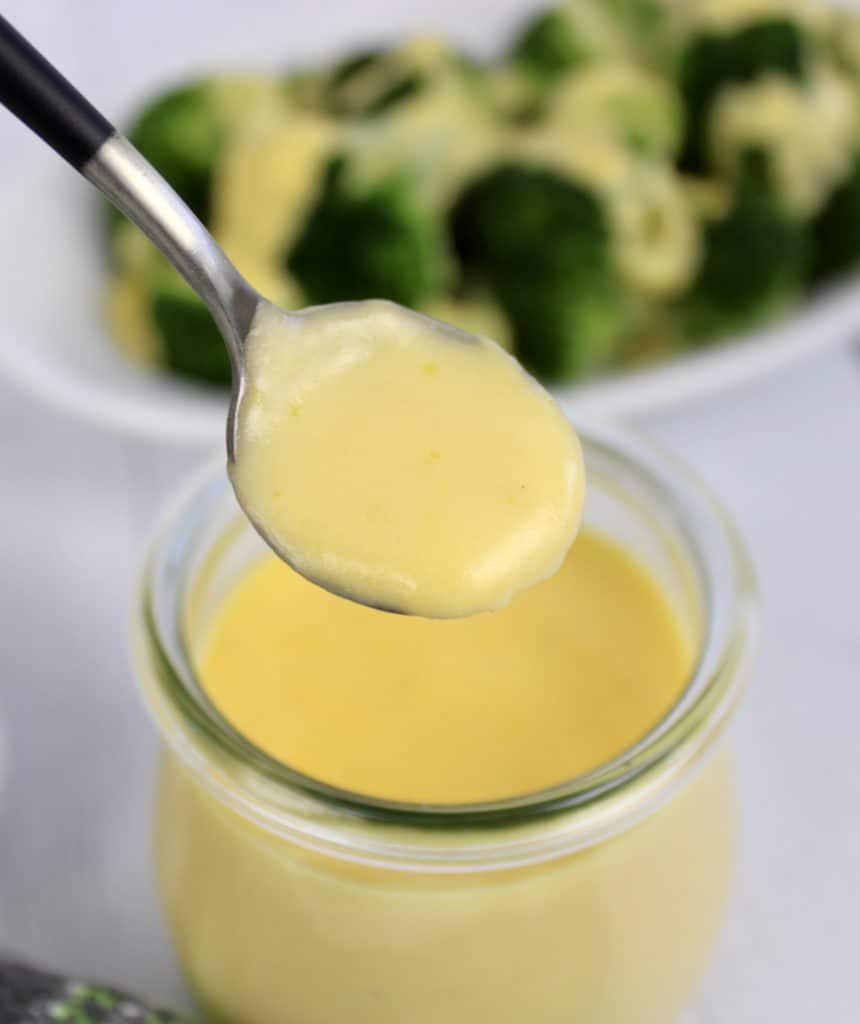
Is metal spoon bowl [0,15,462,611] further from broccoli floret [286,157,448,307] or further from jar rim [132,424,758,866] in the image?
broccoli floret [286,157,448,307]

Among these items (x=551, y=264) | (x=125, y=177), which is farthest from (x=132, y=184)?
(x=551, y=264)

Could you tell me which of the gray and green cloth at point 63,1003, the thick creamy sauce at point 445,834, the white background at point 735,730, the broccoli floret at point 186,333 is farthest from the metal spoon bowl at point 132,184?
the broccoli floret at point 186,333

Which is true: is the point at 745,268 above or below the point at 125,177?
below

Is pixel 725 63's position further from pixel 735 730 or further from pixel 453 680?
pixel 453 680

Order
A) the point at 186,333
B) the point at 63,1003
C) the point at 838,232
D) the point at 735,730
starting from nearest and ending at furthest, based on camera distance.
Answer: the point at 63,1003 < the point at 735,730 < the point at 186,333 < the point at 838,232

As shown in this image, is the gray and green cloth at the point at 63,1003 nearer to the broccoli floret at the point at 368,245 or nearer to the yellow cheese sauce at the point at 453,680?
the yellow cheese sauce at the point at 453,680

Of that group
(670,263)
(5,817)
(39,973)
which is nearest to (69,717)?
(5,817)

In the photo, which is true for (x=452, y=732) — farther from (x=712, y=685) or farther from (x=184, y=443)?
(x=184, y=443)
